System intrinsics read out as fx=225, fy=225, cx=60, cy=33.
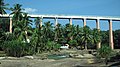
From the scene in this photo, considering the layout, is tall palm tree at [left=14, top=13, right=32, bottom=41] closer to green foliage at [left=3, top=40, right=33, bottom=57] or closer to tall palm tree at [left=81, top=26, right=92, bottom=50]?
green foliage at [left=3, top=40, right=33, bottom=57]

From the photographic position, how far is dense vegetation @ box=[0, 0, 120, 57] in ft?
195

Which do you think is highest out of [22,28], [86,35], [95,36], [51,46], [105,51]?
[22,28]

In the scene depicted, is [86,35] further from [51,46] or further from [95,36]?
[51,46]

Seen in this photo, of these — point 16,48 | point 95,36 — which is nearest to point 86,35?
point 95,36

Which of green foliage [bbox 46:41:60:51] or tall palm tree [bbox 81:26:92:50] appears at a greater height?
tall palm tree [bbox 81:26:92:50]

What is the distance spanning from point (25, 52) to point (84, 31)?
41.6m

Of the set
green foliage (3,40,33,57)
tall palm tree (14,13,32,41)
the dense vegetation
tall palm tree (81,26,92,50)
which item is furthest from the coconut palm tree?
green foliage (3,40,33,57)

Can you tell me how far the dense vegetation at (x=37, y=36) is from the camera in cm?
5936

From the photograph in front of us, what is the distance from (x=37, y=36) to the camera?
2876 inches

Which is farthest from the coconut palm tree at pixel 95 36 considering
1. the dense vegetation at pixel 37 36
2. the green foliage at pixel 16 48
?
the green foliage at pixel 16 48

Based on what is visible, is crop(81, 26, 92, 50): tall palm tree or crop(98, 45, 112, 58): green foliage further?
crop(81, 26, 92, 50): tall palm tree

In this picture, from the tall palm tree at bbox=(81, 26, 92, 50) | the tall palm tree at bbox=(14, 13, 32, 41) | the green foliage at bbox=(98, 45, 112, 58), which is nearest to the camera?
the green foliage at bbox=(98, 45, 112, 58)

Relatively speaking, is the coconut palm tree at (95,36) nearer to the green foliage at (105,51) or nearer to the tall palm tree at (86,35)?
the tall palm tree at (86,35)

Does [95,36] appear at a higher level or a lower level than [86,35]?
lower
